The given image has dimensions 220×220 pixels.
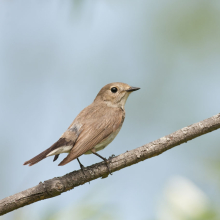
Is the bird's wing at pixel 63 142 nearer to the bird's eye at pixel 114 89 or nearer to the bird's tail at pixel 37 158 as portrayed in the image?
the bird's tail at pixel 37 158

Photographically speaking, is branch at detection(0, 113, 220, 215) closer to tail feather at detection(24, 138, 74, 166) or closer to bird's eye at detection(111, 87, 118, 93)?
tail feather at detection(24, 138, 74, 166)

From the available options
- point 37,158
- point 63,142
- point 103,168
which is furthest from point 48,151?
point 103,168

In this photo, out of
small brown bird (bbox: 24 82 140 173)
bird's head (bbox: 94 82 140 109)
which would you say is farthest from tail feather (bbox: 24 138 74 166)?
bird's head (bbox: 94 82 140 109)

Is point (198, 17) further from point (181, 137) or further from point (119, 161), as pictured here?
point (119, 161)

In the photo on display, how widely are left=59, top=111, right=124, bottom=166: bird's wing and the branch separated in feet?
0.92

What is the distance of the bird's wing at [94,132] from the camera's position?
4.30m

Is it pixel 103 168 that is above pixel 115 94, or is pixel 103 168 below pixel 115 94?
below

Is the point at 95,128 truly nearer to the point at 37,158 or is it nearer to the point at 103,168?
the point at 103,168

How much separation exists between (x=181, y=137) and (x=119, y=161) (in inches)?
31.6

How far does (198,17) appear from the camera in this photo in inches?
219

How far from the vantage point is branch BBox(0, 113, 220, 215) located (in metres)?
3.57

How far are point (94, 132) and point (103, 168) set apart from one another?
27.2 inches

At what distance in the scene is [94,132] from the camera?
4.68 metres

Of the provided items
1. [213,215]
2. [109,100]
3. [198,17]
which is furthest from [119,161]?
[198,17]
